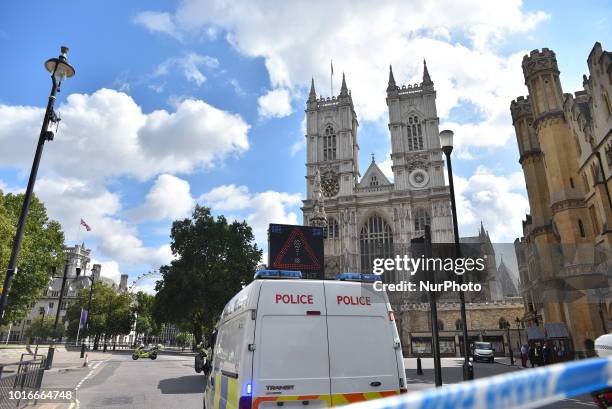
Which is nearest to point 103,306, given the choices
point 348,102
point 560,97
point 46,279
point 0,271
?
point 46,279

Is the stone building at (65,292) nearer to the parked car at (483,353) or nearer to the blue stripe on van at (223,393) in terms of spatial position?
the parked car at (483,353)

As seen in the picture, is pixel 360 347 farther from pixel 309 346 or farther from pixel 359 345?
pixel 309 346

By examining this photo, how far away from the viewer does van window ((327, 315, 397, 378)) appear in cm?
538

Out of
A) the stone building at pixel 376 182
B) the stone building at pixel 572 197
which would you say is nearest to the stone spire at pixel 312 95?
the stone building at pixel 376 182

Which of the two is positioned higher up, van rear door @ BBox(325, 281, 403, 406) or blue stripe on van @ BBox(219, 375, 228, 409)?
van rear door @ BBox(325, 281, 403, 406)

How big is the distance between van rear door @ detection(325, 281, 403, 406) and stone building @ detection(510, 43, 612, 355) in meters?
13.3

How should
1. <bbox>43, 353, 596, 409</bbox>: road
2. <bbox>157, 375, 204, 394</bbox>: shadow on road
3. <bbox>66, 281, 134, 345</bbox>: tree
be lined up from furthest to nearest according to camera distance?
<bbox>66, 281, 134, 345</bbox>: tree → <bbox>157, 375, 204, 394</bbox>: shadow on road → <bbox>43, 353, 596, 409</bbox>: road

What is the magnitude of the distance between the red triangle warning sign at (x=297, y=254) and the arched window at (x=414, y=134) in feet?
149

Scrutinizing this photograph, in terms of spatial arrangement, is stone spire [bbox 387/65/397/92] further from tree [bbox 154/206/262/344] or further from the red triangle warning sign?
the red triangle warning sign

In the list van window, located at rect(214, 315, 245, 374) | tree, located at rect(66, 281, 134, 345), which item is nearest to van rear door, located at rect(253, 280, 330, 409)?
van window, located at rect(214, 315, 245, 374)

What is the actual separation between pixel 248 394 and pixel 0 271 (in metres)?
25.0

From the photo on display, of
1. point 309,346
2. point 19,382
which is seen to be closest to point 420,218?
point 19,382

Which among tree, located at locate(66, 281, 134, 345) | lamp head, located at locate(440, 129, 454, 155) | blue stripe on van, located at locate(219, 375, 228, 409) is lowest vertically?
blue stripe on van, located at locate(219, 375, 228, 409)

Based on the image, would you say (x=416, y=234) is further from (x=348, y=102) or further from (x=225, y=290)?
(x=225, y=290)
